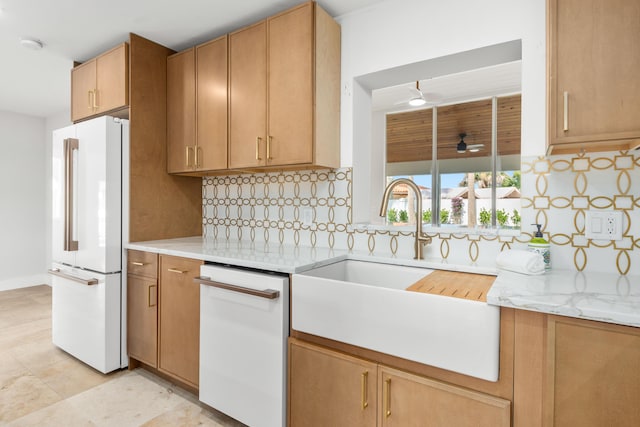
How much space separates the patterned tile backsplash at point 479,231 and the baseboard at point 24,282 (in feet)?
12.1

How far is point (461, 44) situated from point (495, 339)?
1.41m

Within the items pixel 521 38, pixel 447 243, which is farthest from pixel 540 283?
pixel 521 38

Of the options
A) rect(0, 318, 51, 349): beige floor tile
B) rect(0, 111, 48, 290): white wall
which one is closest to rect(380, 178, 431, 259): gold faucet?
rect(0, 318, 51, 349): beige floor tile

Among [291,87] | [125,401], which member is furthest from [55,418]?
[291,87]

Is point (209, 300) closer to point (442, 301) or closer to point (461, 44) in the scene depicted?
point (442, 301)

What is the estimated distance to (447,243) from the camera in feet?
5.87

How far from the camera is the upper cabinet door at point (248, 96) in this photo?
2.05 meters

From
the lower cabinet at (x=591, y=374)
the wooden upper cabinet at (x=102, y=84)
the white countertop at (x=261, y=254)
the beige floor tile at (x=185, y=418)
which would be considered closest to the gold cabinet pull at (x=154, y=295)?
the white countertop at (x=261, y=254)

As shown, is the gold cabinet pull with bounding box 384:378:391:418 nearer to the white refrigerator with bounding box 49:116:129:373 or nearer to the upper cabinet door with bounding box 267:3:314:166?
the upper cabinet door with bounding box 267:3:314:166

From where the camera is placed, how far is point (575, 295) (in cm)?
106

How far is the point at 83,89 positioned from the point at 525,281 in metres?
3.22

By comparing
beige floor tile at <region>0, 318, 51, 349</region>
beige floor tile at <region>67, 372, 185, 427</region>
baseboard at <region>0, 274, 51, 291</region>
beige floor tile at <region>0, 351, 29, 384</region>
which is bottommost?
beige floor tile at <region>67, 372, 185, 427</region>

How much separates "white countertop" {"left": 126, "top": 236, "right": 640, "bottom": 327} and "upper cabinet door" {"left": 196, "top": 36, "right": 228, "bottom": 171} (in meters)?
0.63

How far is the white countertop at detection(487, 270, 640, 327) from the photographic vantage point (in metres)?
0.92
